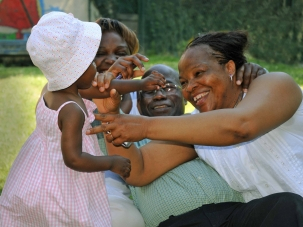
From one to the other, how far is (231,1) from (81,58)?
35.4 ft

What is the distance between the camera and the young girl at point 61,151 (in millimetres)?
2951

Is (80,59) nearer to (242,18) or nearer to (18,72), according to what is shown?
(18,72)

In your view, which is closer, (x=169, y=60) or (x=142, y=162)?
(x=142, y=162)

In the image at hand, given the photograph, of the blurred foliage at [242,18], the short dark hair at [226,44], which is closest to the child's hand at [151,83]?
the short dark hair at [226,44]

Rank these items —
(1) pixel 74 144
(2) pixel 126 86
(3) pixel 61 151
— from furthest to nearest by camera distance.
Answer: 1. (2) pixel 126 86
2. (3) pixel 61 151
3. (1) pixel 74 144

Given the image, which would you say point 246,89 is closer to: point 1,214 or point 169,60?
point 1,214

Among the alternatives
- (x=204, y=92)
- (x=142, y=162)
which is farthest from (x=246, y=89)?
(x=142, y=162)

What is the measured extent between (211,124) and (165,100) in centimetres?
131

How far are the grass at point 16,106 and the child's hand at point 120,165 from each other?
2.48 metres

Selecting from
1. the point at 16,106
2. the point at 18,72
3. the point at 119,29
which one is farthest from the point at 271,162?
the point at 18,72

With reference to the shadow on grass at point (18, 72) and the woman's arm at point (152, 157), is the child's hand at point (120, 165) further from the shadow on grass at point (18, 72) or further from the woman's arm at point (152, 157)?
the shadow on grass at point (18, 72)

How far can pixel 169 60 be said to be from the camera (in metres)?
12.9

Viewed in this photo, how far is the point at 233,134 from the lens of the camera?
2795 millimetres

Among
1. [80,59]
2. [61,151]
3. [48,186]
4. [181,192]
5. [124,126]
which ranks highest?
[80,59]
